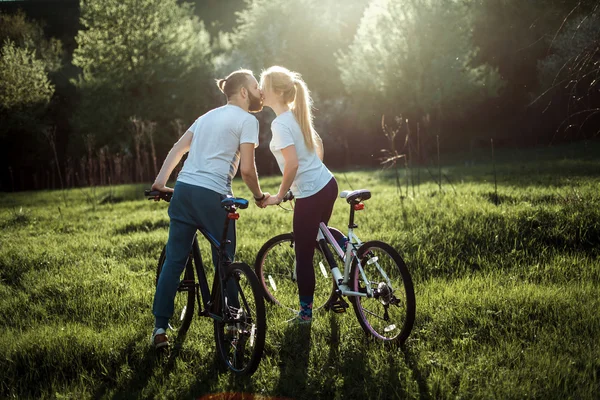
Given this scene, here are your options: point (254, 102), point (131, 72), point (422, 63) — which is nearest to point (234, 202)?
point (254, 102)

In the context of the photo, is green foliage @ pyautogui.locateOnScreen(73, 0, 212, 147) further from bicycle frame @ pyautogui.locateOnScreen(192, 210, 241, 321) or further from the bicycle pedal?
the bicycle pedal

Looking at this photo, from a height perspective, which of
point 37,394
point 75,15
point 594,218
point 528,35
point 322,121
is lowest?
point 37,394

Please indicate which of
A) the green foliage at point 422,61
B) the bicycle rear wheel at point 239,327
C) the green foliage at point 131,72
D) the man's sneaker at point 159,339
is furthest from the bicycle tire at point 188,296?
the green foliage at point 131,72

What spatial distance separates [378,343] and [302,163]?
155 centimetres

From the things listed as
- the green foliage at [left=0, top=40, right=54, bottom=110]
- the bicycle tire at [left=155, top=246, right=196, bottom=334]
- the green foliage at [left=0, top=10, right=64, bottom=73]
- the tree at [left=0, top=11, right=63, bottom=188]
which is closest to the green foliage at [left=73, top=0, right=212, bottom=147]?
the green foliage at [left=0, top=40, right=54, bottom=110]

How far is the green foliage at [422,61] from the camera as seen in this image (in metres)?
24.7

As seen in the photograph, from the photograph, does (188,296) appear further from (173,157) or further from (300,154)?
A: (300,154)

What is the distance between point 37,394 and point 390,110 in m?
25.0

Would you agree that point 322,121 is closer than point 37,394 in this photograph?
No

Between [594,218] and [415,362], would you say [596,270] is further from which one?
[415,362]

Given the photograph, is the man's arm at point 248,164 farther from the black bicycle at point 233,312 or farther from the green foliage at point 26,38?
the green foliage at point 26,38

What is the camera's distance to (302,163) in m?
4.38

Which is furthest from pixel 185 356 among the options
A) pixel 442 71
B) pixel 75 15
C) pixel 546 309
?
pixel 75 15

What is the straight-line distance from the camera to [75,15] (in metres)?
58.4
